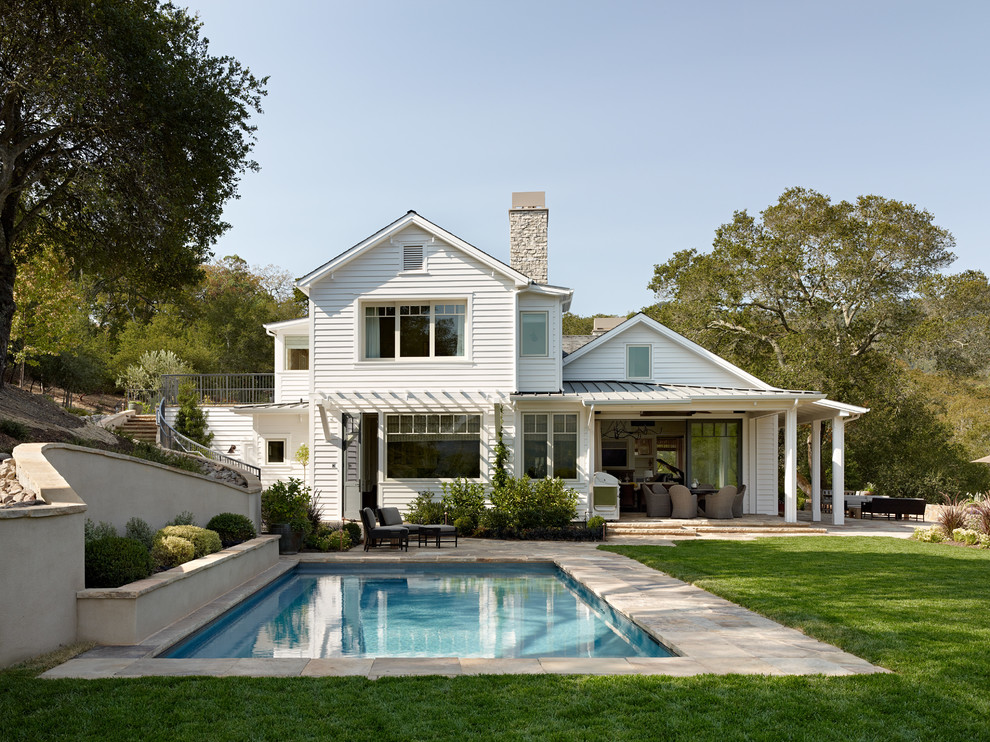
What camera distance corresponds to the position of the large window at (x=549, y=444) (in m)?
17.7

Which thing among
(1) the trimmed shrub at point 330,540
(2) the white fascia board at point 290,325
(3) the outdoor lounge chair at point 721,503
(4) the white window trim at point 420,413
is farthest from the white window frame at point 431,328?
(3) the outdoor lounge chair at point 721,503

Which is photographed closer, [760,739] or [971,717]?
[760,739]

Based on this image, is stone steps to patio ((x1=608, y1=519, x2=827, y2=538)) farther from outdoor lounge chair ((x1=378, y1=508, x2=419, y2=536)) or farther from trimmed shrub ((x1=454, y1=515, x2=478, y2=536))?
outdoor lounge chair ((x1=378, y1=508, x2=419, y2=536))

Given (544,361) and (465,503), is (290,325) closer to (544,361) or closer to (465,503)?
(544,361)

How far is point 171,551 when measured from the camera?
9086mm

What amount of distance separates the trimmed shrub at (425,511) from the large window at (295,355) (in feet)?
23.7

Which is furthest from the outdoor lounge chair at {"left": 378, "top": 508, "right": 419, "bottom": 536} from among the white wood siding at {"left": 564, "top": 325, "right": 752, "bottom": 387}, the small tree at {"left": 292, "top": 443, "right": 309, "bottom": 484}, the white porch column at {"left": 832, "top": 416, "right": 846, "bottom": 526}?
the white porch column at {"left": 832, "top": 416, "right": 846, "bottom": 526}

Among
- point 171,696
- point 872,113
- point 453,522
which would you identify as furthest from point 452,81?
point 171,696

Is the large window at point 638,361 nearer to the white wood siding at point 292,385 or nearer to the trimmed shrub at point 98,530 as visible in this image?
the white wood siding at point 292,385

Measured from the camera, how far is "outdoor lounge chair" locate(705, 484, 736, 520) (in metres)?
18.1

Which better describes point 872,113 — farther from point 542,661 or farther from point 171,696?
point 171,696

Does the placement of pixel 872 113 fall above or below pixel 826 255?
above

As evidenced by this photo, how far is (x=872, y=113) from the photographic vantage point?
18844mm

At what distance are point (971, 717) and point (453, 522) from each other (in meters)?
12.5
